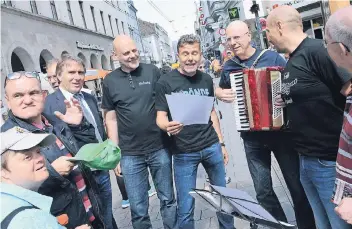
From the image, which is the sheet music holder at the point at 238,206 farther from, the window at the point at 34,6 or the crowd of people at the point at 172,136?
the window at the point at 34,6

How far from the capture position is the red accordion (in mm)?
2850

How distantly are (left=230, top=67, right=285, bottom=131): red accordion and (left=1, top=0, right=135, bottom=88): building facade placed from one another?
44.6ft

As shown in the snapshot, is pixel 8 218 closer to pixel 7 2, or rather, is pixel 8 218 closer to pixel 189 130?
pixel 189 130

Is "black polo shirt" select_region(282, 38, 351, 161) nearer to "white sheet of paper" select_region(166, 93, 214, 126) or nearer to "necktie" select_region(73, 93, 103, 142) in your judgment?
"white sheet of paper" select_region(166, 93, 214, 126)

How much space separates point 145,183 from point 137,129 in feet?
1.77

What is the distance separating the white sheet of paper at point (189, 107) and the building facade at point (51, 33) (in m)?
13.4

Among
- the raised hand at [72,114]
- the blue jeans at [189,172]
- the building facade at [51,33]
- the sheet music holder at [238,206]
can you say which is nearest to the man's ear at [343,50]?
the sheet music holder at [238,206]

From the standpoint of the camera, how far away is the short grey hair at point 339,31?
59.3 inches

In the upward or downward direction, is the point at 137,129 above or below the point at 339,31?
below

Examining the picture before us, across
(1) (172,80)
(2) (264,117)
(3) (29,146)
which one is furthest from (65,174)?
(2) (264,117)

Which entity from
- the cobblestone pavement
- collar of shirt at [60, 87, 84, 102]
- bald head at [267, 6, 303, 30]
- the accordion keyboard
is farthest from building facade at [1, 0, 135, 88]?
bald head at [267, 6, 303, 30]

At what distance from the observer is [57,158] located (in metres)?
2.30

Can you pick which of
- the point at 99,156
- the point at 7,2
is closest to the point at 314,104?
the point at 99,156

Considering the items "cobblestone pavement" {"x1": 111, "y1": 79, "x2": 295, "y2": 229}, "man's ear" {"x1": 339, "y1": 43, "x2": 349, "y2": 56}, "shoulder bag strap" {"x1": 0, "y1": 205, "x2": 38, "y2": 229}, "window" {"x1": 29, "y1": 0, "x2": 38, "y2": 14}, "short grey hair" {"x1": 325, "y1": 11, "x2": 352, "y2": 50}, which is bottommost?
"cobblestone pavement" {"x1": 111, "y1": 79, "x2": 295, "y2": 229}
